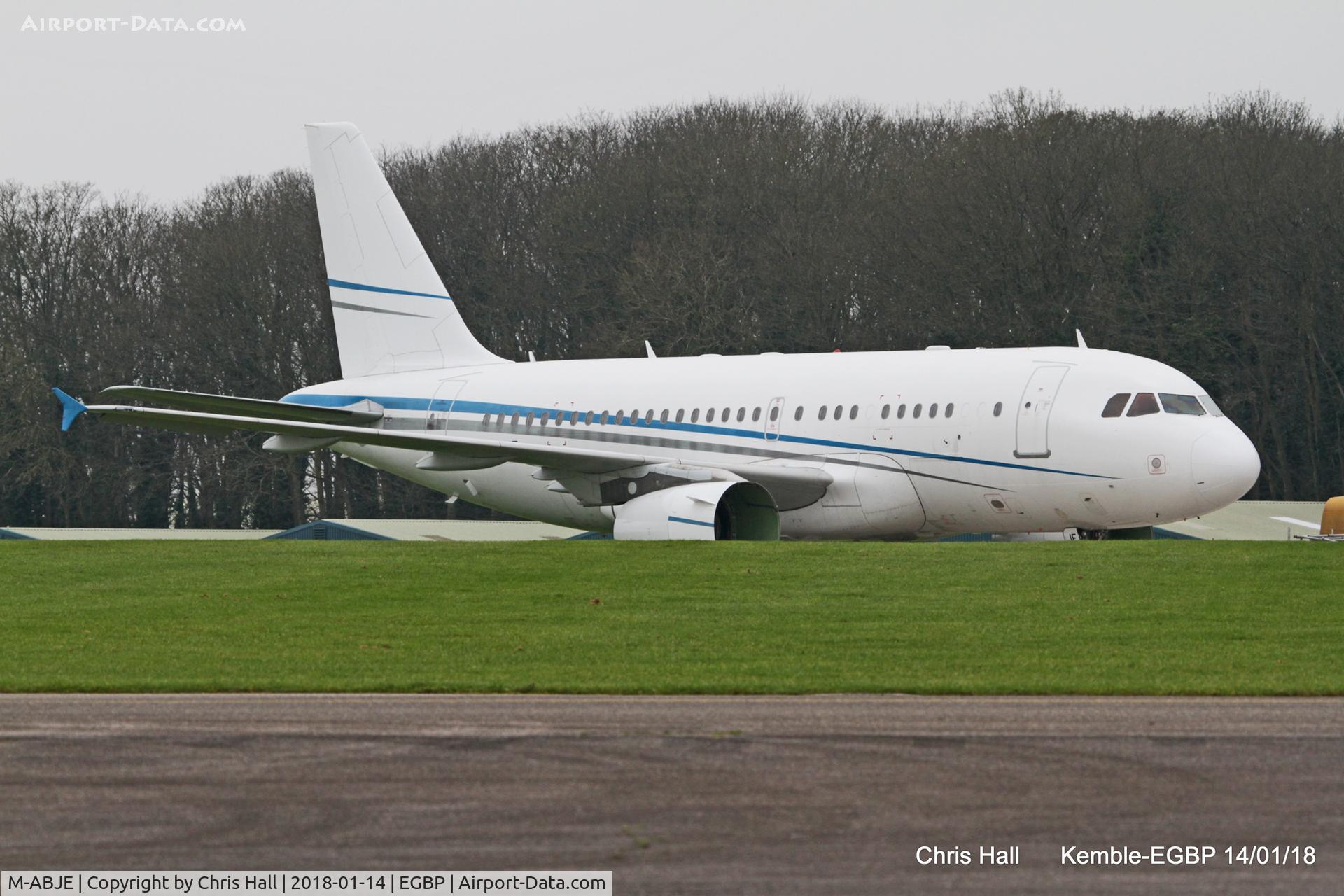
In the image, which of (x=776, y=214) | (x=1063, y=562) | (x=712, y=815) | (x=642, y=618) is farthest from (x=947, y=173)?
(x=712, y=815)

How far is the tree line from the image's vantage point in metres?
51.0

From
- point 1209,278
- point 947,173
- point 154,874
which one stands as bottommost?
point 154,874

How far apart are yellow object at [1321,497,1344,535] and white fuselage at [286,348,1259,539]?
4897 mm

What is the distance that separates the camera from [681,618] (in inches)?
633

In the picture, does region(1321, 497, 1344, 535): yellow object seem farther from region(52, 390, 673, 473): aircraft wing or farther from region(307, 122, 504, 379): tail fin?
region(307, 122, 504, 379): tail fin

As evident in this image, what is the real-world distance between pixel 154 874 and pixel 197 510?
60242 mm

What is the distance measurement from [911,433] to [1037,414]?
1.89 meters

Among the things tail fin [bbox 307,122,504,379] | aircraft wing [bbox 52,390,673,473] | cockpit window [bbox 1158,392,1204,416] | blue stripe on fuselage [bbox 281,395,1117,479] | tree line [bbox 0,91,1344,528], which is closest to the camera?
cockpit window [bbox 1158,392,1204,416]

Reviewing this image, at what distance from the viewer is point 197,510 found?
65250 mm

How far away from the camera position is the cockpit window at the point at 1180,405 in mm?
24453

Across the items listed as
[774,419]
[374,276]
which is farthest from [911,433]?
[374,276]

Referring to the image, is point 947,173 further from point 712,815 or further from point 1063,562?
point 712,815

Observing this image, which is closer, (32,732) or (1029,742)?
(1029,742)

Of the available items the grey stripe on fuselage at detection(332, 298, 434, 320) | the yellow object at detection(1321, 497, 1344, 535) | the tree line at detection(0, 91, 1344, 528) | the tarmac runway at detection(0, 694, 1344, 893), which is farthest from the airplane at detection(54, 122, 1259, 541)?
the tree line at detection(0, 91, 1344, 528)
